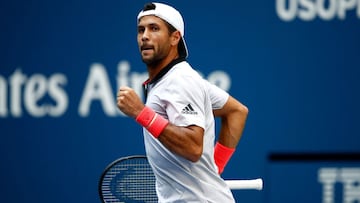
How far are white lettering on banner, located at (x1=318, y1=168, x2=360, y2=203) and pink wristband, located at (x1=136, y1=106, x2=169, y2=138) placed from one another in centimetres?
258

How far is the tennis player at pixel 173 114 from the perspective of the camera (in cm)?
284

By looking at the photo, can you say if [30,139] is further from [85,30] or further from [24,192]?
[85,30]

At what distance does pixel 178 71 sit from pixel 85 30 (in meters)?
2.13

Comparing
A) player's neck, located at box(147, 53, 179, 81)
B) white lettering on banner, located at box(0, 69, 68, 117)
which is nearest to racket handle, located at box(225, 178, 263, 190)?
player's neck, located at box(147, 53, 179, 81)

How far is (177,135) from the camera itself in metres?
2.82

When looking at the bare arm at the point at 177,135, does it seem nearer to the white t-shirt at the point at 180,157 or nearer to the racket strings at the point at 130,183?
the white t-shirt at the point at 180,157

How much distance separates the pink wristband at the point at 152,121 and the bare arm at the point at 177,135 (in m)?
0.01

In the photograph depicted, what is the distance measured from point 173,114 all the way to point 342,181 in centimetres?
264

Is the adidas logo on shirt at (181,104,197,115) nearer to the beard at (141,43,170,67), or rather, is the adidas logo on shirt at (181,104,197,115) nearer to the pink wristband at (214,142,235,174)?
the beard at (141,43,170,67)

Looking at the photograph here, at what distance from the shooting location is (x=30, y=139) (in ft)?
16.3

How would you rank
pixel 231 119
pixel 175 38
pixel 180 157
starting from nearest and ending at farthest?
pixel 180 157 → pixel 175 38 → pixel 231 119

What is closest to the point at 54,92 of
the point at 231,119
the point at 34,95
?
the point at 34,95

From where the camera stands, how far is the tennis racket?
3.63 meters

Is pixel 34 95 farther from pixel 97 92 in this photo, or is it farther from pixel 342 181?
pixel 342 181
